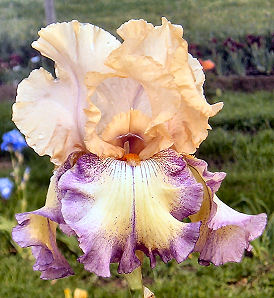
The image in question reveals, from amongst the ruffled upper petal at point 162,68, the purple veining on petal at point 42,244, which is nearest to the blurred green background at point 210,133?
the purple veining on petal at point 42,244

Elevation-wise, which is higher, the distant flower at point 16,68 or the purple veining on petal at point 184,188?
the purple veining on petal at point 184,188

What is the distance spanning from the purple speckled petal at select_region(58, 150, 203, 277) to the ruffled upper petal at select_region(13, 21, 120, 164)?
0.08 metres

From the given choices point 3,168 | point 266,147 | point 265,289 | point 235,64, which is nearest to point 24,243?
point 265,289

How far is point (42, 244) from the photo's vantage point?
2.72 ft

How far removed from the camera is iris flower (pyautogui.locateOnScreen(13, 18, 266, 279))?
740 mm

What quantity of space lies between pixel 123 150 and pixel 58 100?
12cm

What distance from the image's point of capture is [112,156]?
829 millimetres

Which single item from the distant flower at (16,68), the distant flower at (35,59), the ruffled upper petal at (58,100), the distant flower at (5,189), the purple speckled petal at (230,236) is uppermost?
the ruffled upper petal at (58,100)

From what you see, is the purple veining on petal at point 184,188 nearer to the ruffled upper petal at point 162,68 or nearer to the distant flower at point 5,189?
the ruffled upper petal at point 162,68

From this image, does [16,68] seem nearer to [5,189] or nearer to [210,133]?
[210,133]

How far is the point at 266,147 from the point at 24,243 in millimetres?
3243

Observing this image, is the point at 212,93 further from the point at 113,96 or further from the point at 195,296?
the point at 113,96

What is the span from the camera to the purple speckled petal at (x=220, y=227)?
83 centimetres

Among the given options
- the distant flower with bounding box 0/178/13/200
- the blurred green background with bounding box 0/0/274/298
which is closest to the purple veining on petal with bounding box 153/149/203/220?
the blurred green background with bounding box 0/0/274/298
